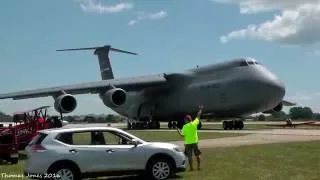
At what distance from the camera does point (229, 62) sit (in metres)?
42.4

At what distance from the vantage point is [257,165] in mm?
16203

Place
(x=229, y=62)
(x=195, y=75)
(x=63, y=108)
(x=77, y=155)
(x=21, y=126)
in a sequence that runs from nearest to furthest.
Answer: (x=77, y=155) < (x=21, y=126) < (x=63, y=108) < (x=229, y=62) < (x=195, y=75)

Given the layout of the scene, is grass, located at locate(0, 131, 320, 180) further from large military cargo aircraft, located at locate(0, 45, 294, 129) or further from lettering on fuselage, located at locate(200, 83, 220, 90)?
lettering on fuselage, located at locate(200, 83, 220, 90)

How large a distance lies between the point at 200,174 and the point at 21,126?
1077 cm

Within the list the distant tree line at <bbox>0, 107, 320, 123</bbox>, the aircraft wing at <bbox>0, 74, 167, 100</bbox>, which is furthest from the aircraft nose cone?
the distant tree line at <bbox>0, 107, 320, 123</bbox>

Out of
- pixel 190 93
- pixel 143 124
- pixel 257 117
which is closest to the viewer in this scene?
pixel 190 93

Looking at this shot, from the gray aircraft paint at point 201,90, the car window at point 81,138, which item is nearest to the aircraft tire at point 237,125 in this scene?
the gray aircraft paint at point 201,90

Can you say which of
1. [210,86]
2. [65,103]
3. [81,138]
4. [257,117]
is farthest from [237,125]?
[257,117]

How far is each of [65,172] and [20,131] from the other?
1042cm

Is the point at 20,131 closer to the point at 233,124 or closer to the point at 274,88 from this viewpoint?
the point at 274,88

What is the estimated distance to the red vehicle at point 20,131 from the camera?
19.3 metres

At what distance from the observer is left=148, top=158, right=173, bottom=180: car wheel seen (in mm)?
13461

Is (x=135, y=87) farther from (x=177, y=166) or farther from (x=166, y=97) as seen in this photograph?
(x=177, y=166)

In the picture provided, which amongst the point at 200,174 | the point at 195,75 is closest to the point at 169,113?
the point at 195,75
